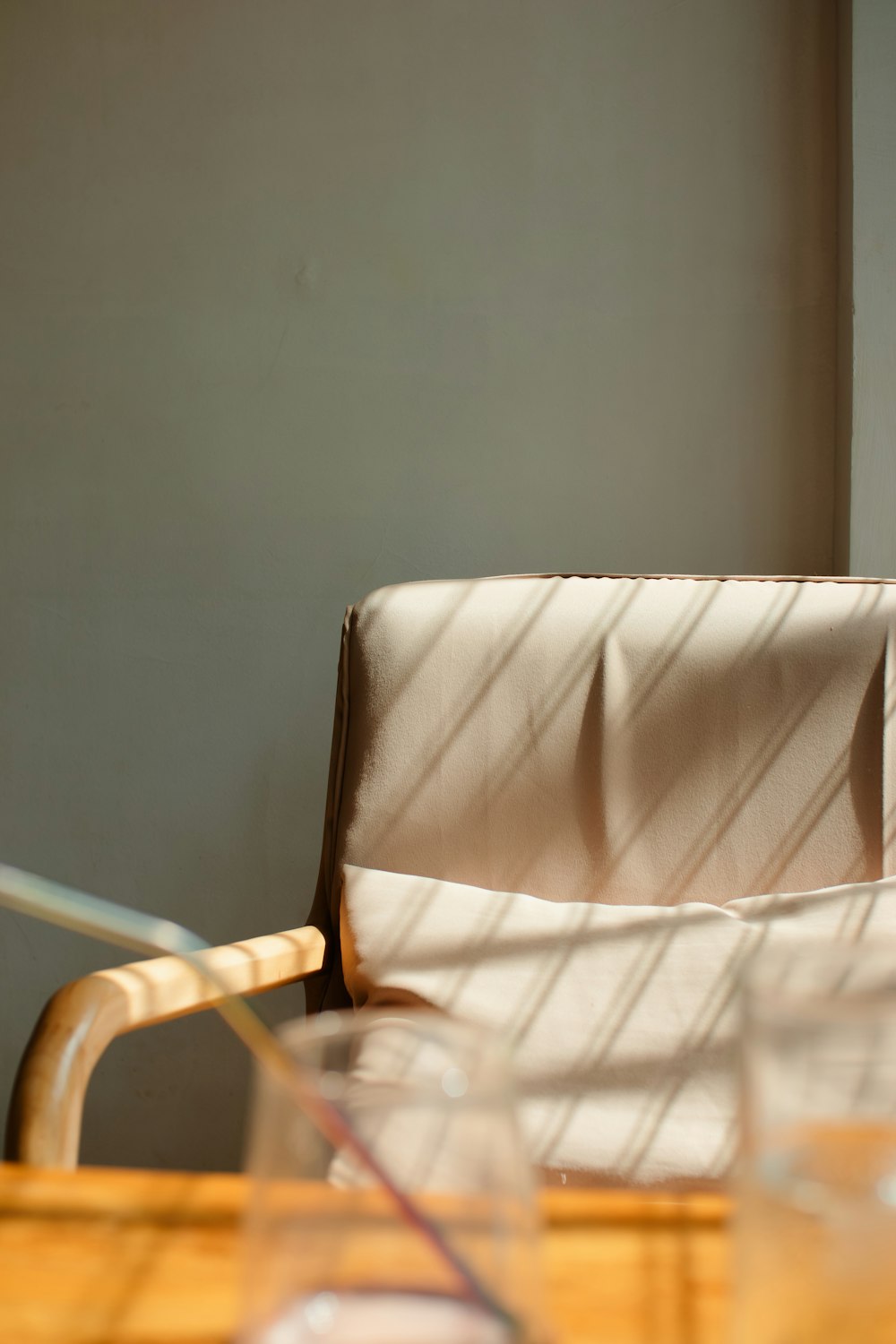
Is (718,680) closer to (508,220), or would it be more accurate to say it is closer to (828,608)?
(828,608)

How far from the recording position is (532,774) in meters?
1.07

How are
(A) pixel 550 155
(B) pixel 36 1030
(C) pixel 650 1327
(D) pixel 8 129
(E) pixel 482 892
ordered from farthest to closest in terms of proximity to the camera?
(D) pixel 8 129, (A) pixel 550 155, (E) pixel 482 892, (B) pixel 36 1030, (C) pixel 650 1327

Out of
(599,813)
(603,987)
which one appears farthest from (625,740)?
(603,987)

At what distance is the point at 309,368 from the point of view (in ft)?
5.44

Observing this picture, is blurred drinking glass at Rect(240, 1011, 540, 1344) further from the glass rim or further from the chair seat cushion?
the chair seat cushion

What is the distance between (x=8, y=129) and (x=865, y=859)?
1681mm

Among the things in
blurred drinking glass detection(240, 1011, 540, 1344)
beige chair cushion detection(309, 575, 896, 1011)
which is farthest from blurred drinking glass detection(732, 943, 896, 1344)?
beige chair cushion detection(309, 575, 896, 1011)

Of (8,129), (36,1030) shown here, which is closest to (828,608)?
(36,1030)

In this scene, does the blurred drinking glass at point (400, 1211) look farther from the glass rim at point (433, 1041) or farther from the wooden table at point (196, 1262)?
the wooden table at point (196, 1262)

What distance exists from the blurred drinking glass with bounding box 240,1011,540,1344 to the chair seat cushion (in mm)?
686

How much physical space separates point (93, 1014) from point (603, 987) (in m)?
0.43

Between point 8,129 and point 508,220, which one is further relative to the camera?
point 8,129

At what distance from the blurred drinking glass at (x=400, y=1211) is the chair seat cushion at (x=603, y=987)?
0.69 meters

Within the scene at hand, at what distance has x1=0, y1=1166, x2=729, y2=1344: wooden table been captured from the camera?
1.17 ft
